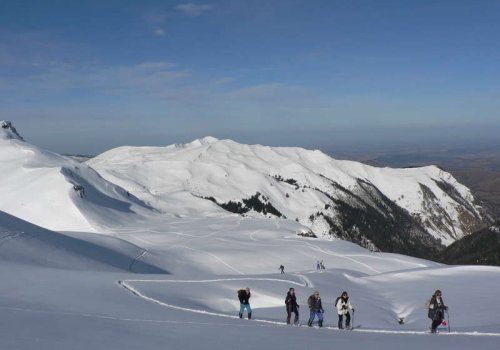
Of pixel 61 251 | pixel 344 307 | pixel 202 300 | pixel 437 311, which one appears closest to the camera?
pixel 437 311

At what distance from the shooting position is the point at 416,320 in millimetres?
28203

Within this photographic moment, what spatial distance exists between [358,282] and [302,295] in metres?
11.1

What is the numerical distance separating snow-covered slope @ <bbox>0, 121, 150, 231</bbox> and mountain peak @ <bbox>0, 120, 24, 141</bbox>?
327 inches

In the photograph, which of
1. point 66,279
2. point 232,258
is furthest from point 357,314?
point 232,258

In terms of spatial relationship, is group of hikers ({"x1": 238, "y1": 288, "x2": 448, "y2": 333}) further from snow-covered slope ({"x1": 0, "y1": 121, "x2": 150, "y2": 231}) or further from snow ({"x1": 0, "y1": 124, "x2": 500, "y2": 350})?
snow-covered slope ({"x1": 0, "y1": 121, "x2": 150, "y2": 231})

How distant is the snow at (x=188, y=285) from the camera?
16.0m

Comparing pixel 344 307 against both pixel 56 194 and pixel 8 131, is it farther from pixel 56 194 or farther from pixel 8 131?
pixel 8 131

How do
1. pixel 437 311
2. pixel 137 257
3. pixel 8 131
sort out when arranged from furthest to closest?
pixel 8 131 < pixel 137 257 < pixel 437 311

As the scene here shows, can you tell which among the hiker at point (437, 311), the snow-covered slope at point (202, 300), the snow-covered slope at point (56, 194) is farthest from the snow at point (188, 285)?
the hiker at point (437, 311)

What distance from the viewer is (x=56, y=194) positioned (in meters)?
82.9

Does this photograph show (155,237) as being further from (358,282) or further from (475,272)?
(475,272)

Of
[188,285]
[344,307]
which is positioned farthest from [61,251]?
[344,307]

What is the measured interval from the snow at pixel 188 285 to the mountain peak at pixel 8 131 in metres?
34.3

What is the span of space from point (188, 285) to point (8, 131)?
108493 millimetres
